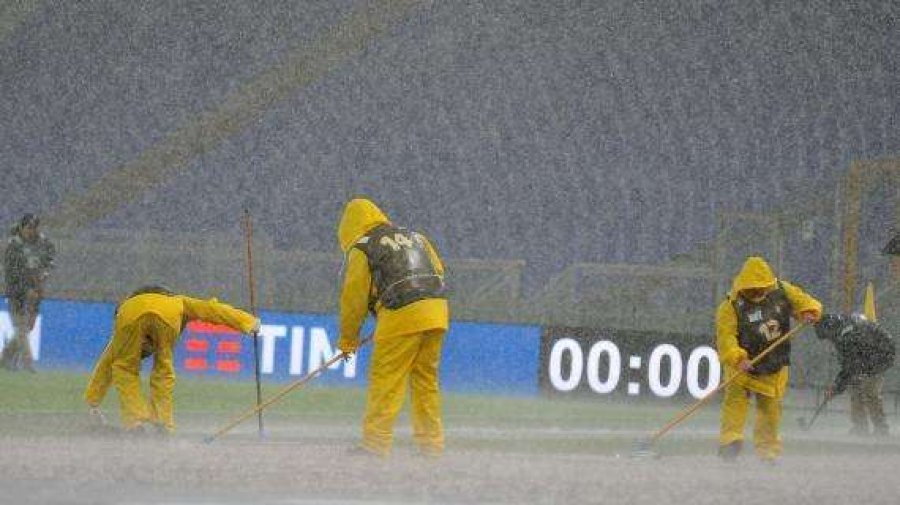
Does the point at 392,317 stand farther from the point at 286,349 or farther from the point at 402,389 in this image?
the point at 286,349

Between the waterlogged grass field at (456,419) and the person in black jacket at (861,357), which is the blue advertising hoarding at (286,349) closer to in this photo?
the waterlogged grass field at (456,419)

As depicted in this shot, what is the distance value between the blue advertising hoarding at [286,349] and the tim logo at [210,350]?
0.01 meters

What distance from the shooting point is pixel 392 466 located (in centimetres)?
1034

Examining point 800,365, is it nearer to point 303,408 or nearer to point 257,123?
point 303,408

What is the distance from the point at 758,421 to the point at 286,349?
9128 millimetres

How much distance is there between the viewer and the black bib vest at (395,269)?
11359mm

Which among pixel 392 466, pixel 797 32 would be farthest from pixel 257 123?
pixel 392 466

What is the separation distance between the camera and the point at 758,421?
12820 mm

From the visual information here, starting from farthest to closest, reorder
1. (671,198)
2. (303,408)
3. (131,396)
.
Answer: (671,198)
(303,408)
(131,396)

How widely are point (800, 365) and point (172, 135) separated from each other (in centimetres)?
1152

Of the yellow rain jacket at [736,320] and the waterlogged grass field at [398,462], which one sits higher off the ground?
the yellow rain jacket at [736,320]

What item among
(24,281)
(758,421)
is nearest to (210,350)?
(24,281)

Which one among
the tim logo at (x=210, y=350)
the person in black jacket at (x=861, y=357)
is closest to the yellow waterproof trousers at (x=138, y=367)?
the person in black jacket at (x=861, y=357)

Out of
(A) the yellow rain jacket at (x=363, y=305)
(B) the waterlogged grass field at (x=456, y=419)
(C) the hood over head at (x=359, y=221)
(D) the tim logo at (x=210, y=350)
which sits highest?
(C) the hood over head at (x=359, y=221)
